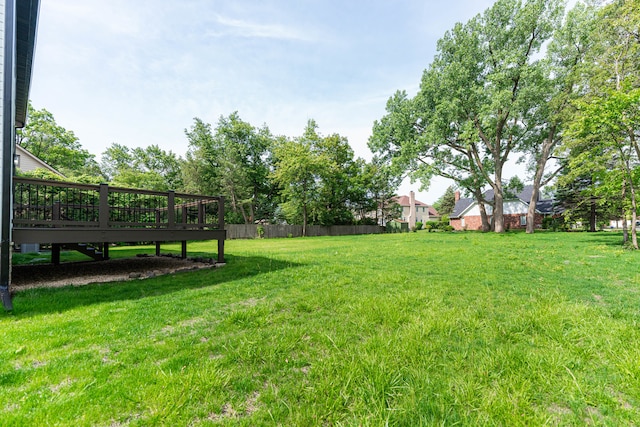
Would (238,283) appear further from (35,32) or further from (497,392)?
(35,32)

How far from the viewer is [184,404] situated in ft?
5.78

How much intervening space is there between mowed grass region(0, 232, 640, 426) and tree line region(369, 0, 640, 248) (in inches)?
435

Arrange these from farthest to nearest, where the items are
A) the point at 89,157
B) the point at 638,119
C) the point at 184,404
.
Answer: the point at 89,157 < the point at 638,119 < the point at 184,404

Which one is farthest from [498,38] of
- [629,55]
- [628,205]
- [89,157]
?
[89,157]

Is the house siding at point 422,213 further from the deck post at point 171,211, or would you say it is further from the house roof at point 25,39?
the house roof at point 25,39

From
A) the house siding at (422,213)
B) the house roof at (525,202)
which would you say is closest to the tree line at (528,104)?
the house roof at (525,202)

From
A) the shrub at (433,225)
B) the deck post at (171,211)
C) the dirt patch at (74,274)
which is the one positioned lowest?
the dirt patch at (74,274)

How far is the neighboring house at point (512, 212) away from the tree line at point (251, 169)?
1185 cm

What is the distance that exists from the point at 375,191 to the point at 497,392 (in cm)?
3276

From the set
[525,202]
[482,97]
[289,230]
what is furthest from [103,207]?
[525,202]

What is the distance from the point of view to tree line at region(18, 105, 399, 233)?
25.9 meters

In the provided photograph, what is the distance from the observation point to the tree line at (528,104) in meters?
11.0

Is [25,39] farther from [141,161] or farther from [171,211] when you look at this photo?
[141,161]

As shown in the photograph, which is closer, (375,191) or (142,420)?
(142,420)
